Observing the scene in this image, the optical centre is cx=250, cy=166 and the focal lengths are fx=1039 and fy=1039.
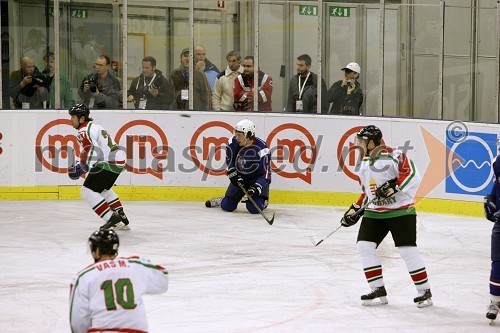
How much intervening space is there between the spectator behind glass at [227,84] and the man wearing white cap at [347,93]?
3.66 ft

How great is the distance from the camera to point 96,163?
31.0ft

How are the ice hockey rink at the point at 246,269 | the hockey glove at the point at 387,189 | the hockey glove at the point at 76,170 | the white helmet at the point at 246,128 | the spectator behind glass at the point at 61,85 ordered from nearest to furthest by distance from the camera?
the ice hockey rink at the point at 246,269 → the hockey glove at the point at 387,189 → the hockey glove at the point at 76,170 → the white helmet at the point at 246,128 → the spectator behind glass at the point at 61,85

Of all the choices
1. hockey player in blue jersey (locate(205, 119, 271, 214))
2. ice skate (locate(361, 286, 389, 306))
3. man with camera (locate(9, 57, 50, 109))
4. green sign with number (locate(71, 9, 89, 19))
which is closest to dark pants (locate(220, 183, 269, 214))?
hockey player in blue jersey (locate(205, 119, 271, 214))

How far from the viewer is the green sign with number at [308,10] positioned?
464 inches

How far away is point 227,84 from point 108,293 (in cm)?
796

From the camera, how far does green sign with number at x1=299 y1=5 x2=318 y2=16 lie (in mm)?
11797

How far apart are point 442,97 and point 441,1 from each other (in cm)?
107

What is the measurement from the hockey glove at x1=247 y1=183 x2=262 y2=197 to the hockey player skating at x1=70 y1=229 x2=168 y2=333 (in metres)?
6.47

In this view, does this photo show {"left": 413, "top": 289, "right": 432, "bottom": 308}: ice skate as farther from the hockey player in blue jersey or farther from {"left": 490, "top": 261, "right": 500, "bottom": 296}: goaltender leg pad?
the hockey player in blue jersey

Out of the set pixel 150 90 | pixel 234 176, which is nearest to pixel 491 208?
pixel 234 176

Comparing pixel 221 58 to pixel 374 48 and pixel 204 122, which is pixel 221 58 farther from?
pixel 374 48

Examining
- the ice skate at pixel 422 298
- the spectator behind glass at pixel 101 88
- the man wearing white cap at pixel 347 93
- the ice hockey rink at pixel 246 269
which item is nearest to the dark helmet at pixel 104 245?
the ice hockey rink at pixel 246 269

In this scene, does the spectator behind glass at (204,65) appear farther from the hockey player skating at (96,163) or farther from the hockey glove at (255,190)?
the hockey player skating at (96,163)

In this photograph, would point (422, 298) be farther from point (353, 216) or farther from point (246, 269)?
point (246, 269)
